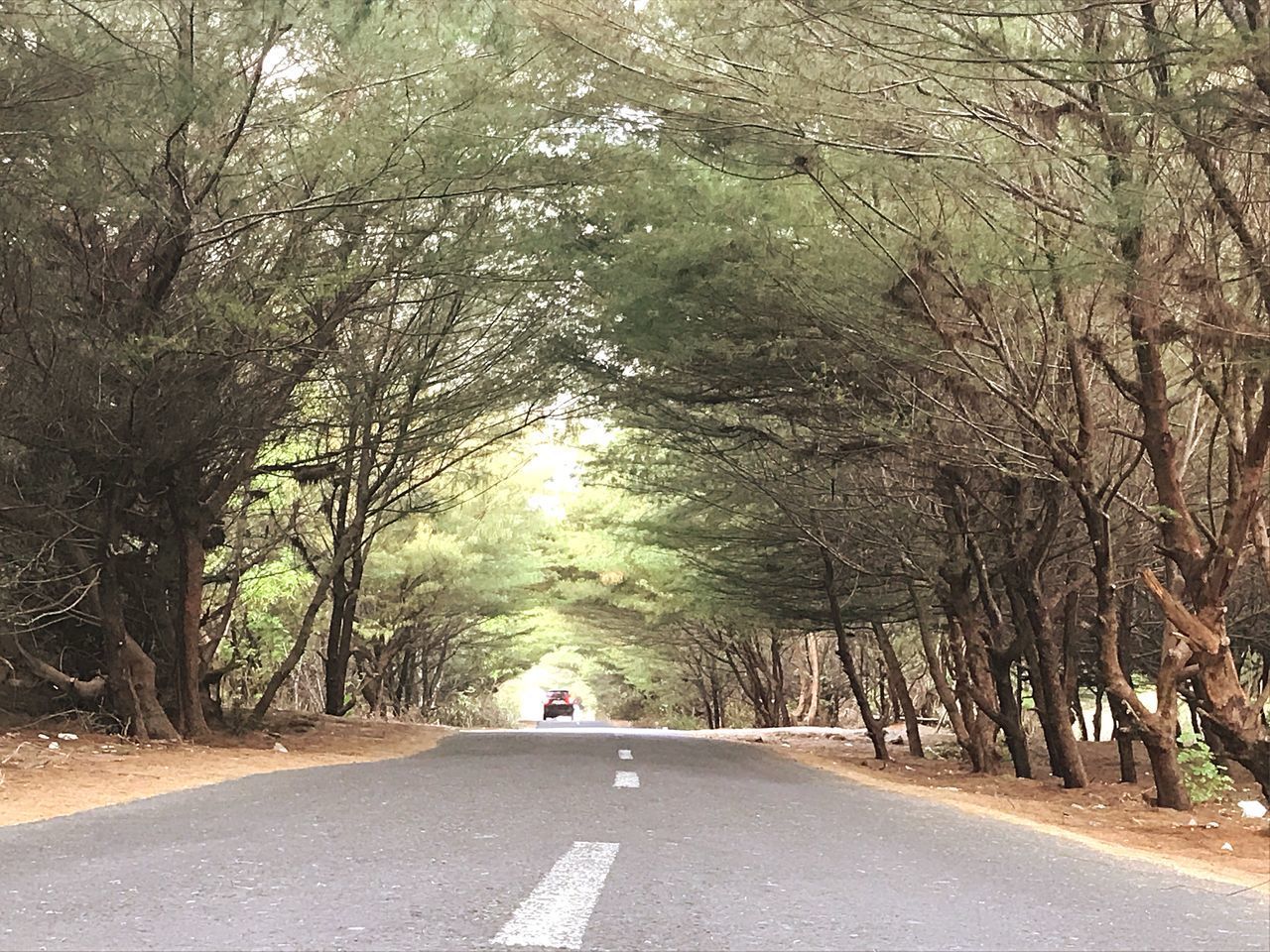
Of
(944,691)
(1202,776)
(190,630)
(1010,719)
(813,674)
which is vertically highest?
(813,674)

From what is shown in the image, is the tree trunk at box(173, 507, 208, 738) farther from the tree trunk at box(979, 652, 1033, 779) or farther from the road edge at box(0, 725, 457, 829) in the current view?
the tree trunk at box(979, 652, 1033, 779)

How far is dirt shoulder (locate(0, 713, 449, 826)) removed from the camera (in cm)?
773

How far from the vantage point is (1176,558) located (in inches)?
371

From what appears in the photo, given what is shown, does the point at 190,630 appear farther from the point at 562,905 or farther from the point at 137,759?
the point at 562,905

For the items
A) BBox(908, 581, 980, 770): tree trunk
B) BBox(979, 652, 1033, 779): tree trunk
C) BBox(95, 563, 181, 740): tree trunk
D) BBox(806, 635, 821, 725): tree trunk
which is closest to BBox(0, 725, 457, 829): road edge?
BBox(95, 563, 181, 740): tree trunk

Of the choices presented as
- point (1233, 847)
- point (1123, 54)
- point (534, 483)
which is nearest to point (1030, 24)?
point (1123, 54)

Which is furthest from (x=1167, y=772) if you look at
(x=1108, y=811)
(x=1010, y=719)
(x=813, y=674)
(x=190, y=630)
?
(x=813, y=674)

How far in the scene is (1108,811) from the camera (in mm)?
10102

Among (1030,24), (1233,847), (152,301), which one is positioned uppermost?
(1030,24)

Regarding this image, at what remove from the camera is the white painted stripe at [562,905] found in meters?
3.51

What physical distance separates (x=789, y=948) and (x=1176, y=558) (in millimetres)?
7291

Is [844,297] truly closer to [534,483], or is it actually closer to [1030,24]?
[1030,24]

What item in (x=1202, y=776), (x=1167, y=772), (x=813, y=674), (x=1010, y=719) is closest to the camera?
(x=1167, y=772)

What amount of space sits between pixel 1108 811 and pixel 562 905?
7.89 metres
